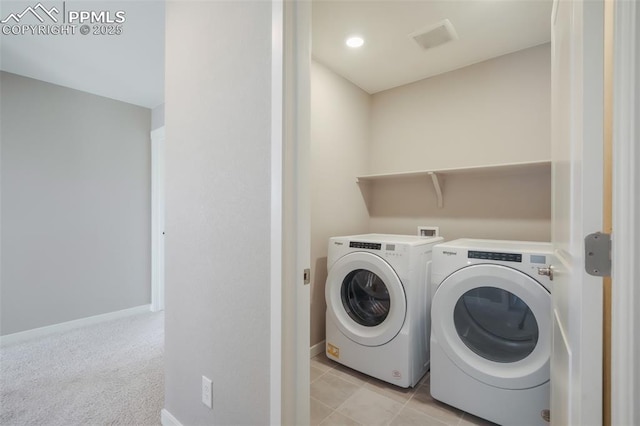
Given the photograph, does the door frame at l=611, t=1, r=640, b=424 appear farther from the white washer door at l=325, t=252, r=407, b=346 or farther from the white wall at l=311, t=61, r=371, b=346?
the white wall at l=311, t=61, r=371, b=346

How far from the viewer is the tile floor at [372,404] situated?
1.55 metres

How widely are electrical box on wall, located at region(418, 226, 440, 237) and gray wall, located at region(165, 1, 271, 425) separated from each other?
1.88 metres

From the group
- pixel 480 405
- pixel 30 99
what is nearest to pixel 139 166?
pixel 30 99

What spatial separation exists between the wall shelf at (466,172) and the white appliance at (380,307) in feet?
1.98

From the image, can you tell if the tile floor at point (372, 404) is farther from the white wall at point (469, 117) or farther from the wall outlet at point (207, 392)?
the white wall at point (469, 117)

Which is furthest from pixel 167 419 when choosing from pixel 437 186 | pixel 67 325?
pixel 437 186

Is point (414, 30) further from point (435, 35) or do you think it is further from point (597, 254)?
point (597, 254)

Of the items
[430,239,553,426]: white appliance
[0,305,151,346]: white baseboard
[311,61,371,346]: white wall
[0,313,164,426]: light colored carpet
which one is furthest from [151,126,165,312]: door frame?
[430,239,553,426]: white appliance

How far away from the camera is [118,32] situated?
1.96 m

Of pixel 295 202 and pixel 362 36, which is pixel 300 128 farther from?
pixel 362 36

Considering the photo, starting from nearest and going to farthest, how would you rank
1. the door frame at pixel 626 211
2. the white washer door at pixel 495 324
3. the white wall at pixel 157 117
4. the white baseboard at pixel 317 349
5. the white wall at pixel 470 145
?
the door frame at pixel 626 211, the white washer door at pixel 495 324, the white wall at pixel 470 145, the white baseboard at pixel 317 349, the white wall at pixel 157 117

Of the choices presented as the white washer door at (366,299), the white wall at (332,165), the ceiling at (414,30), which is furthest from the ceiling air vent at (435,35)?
the white washer door at (366,299)

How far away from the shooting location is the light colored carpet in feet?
5.10

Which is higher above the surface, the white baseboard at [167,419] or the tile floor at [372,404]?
the white baseboard at [167,419]
